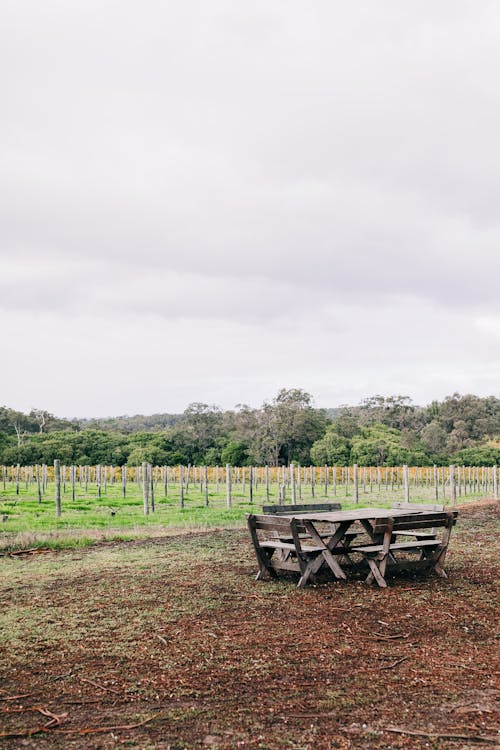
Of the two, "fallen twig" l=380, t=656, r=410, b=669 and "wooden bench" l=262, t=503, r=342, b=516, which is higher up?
"wooden bench" l=262, t=503, r=342, b=516

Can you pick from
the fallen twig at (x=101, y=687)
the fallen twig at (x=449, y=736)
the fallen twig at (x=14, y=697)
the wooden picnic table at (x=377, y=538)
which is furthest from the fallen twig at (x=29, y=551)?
the fallen twig at (x=449, y=736)

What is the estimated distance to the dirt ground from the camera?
381 centimetres

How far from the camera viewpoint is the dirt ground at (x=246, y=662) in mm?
3807

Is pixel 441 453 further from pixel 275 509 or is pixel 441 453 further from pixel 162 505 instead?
pixel 275 509

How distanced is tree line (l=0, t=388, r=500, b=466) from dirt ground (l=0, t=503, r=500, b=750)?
47.3 metres

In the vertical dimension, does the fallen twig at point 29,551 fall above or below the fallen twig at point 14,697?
below

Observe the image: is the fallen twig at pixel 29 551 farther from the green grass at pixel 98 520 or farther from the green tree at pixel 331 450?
the green tree at pixel 331 450

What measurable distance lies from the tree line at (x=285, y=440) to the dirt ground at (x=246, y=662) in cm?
4733

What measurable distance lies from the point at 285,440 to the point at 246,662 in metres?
59.4

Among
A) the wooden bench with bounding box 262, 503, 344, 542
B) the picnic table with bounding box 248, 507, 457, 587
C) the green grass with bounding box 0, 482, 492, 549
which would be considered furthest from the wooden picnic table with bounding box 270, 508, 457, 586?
the green grass with bounding box 0, 482, 492, 549

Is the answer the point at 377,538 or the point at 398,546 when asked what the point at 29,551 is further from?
the point at 398,546

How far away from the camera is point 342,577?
313 inches

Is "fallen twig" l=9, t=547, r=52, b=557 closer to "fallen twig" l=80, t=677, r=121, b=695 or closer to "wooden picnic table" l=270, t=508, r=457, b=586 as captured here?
"wooden picnic table" l=270, t=508, r=457, b=586

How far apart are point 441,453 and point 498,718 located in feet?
202
